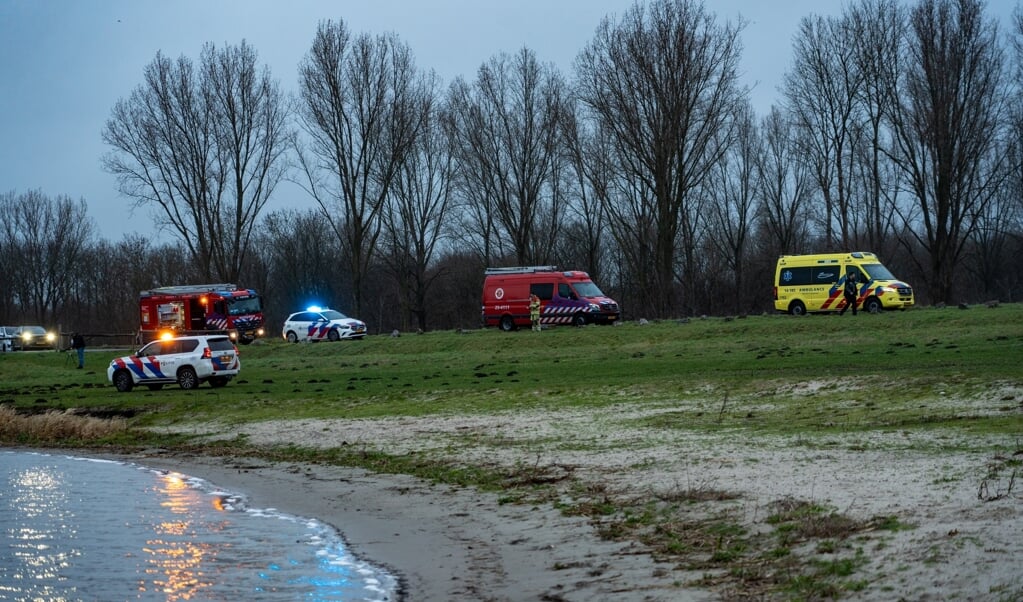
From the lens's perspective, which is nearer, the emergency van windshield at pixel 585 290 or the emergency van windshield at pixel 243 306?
the emergency van windshield at pixel 585 290

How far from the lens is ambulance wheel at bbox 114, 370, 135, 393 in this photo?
37531 millimetres

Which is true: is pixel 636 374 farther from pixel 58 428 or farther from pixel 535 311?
pixel 535 311

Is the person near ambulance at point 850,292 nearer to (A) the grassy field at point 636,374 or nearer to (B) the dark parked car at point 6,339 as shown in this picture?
(A) the grassy field at point 636,374

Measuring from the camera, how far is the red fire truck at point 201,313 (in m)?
61.9

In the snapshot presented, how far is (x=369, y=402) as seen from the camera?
92.7 feet

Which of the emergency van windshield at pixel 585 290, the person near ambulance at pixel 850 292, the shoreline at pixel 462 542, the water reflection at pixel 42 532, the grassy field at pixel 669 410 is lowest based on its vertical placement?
the water reflection at pixel 42 532

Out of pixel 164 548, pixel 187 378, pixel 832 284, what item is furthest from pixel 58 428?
pixel 832 284

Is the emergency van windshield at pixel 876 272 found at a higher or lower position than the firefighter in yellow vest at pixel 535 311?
higher

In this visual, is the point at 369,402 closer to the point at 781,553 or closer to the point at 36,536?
the point at 36,536

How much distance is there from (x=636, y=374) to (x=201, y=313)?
3777 cm

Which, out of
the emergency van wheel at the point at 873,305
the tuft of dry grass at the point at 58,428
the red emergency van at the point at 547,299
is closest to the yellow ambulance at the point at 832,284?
the emergency van wheel at the point at 873,305

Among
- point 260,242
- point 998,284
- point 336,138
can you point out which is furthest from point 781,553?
point 260,242

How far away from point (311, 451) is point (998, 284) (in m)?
78.8

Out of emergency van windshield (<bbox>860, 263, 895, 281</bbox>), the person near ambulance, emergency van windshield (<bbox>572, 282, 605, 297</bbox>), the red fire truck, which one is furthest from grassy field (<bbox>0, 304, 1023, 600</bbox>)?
the red fire truck
